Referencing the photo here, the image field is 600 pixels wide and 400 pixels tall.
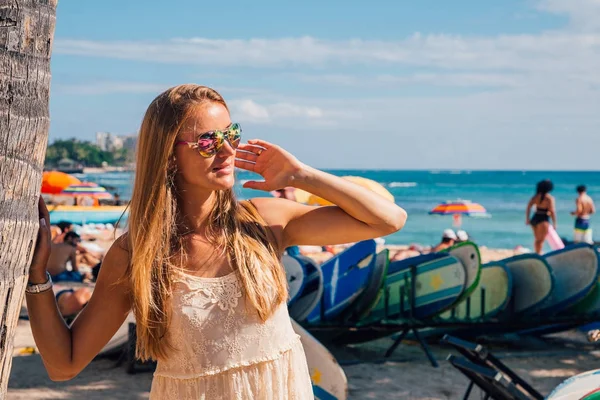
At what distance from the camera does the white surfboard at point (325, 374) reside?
16.8 feet

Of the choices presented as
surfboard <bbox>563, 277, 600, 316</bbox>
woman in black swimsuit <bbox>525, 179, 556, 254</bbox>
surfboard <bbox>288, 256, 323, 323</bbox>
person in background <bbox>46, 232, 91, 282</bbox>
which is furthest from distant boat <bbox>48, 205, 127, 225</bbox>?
surfboard <bbox>563, 277, 600, 316</bbox>

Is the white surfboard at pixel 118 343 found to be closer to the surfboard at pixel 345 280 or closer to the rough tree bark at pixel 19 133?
the surfboard at pixel 345 280

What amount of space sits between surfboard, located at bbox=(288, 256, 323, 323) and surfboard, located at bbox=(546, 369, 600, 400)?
3.56m

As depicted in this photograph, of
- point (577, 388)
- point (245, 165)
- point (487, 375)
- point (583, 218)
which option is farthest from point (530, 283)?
point (583, 218)

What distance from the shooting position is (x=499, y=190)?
75188 millimetres

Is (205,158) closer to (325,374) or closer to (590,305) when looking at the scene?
(325,374)

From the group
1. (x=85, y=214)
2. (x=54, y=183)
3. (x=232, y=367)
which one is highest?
(x=232, y=367)

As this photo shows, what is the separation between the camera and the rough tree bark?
1534mm

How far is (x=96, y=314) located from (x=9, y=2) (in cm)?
88

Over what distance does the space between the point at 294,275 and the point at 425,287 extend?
1.46 m

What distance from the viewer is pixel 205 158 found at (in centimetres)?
206

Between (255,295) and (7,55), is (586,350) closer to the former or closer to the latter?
(255,295)

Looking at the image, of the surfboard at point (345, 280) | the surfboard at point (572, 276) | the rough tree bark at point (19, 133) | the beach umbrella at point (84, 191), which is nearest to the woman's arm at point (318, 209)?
the rough tree bark at point (19, 133)

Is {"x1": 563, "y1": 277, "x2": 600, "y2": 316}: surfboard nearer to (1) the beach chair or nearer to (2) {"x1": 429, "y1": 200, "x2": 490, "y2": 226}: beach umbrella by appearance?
(1) the beach chair
